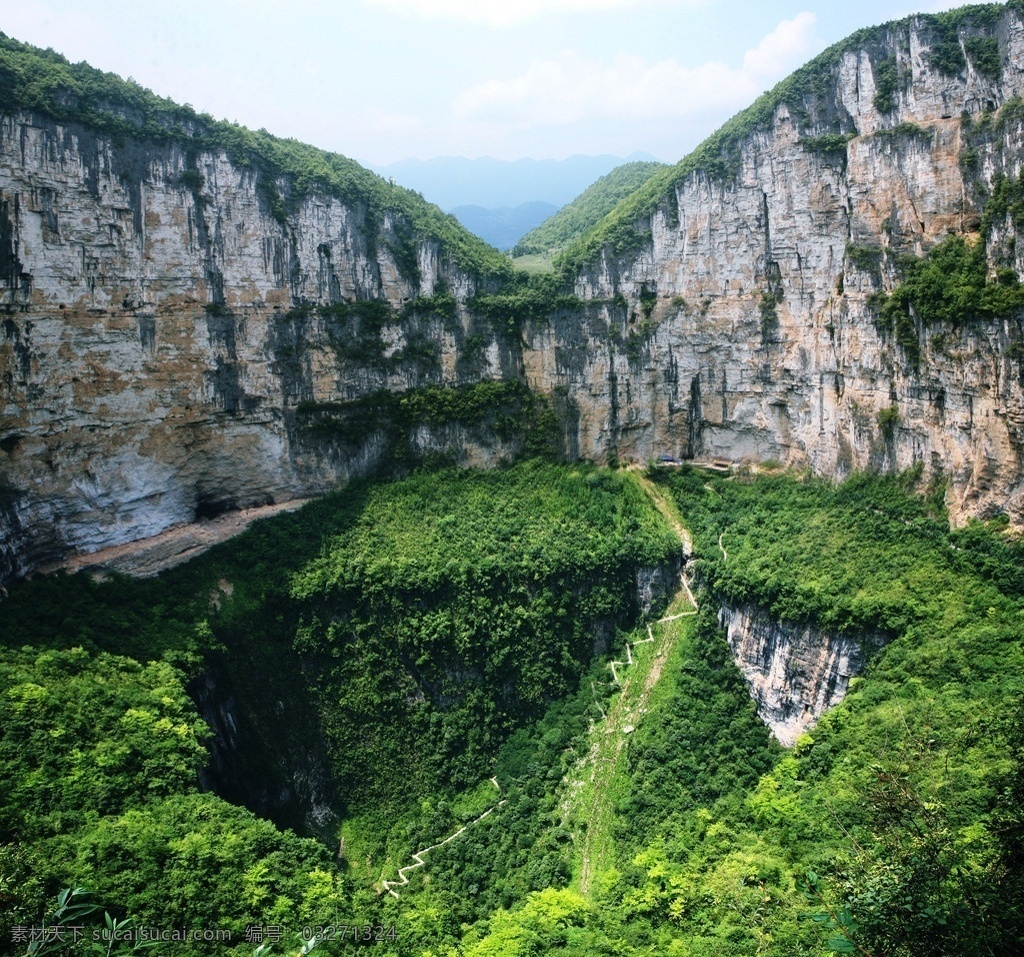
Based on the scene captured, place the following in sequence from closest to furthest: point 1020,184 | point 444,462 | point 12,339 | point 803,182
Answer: point 1020,184 → point 12,339 → point 803,182 → point 444,462

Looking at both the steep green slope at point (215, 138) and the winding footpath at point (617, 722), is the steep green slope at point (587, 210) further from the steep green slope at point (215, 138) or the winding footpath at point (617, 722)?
the winding footpath at point (617, 722)

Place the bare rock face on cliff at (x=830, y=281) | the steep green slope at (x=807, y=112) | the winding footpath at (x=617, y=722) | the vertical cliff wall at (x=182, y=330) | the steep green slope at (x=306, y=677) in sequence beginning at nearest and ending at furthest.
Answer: the steep green slope at (x=306, y=677) < the winding footpath at (x=617, y=722) < the bare rock face on cliff at (x=830, y=281) < the vertical cliff wall at (x=182, y=330) < the steep green slope at (x=807, y=112)

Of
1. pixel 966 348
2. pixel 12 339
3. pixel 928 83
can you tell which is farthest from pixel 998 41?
pixel 12 339

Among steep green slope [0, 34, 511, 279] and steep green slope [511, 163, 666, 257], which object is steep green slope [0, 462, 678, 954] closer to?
steep green slope [0, 34, 511, 279]

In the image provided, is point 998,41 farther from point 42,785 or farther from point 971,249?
point 42,785

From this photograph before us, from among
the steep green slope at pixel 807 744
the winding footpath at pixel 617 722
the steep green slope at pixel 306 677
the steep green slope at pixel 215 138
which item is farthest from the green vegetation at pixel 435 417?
the steep green slope at pixel 807 744

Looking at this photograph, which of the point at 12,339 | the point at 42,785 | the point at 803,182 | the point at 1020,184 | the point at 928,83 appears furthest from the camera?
the point at 803,182

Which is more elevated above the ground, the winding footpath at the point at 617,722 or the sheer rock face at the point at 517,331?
the sheer rock face at the point at 517,331
